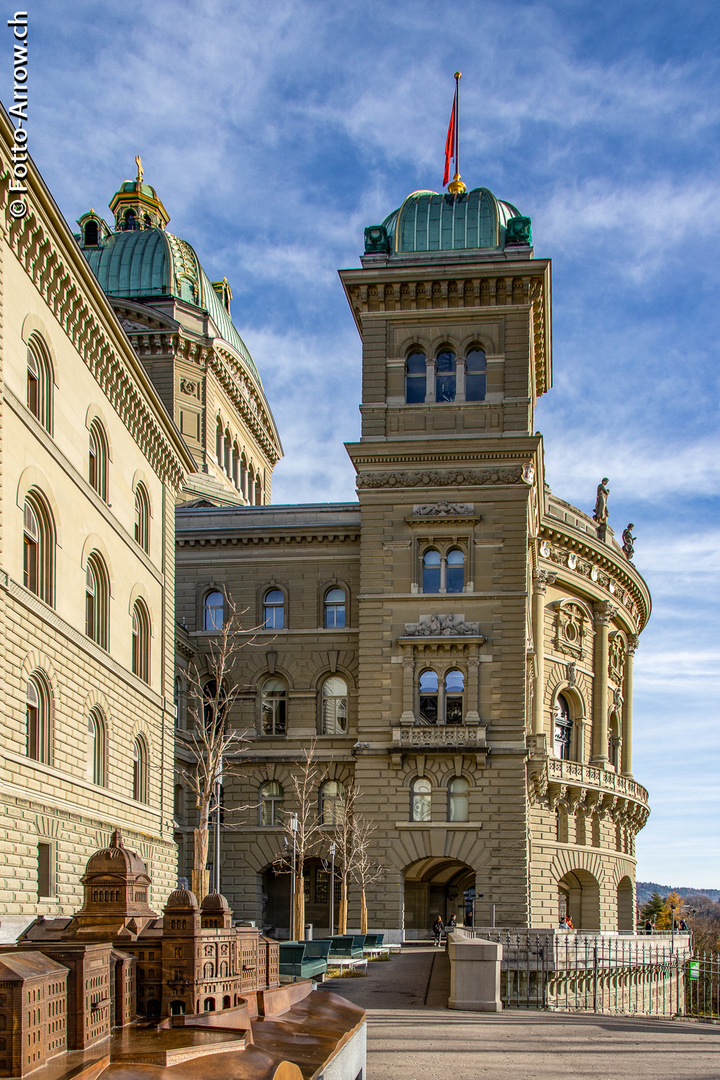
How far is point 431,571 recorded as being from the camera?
2062 inches

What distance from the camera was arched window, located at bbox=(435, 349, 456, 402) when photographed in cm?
5369

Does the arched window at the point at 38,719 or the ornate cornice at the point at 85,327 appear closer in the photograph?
the ornate cornice at the point at 85,327


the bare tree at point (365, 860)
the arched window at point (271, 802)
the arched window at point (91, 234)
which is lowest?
the bare tree at point (365, 860)

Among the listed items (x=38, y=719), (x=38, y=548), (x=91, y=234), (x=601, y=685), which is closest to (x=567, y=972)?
(x=38, y=719)

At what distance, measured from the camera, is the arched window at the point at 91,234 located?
72.9 metres

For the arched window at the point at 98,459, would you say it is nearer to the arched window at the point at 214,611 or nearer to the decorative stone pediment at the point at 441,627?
the decorative stone pediment at the point at 441,627

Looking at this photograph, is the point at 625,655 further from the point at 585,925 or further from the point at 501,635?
the point at 501,635

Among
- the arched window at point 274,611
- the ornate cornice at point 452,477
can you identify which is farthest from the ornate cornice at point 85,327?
the arched window at point 274,611

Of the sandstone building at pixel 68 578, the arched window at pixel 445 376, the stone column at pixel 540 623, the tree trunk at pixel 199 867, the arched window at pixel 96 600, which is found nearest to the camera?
the sandstone building at pixel 68 578

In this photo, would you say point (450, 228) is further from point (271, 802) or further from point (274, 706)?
point (271, 802)

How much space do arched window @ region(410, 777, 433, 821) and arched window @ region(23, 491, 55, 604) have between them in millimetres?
24727

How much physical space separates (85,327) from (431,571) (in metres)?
23.0

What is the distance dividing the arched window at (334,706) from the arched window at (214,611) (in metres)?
5.31

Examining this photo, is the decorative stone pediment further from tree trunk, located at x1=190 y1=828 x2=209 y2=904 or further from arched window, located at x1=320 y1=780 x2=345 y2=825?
tree trunk, located at x1=190 y1=828 x2=209 y2=904
